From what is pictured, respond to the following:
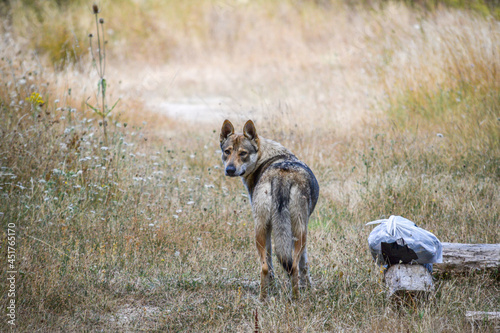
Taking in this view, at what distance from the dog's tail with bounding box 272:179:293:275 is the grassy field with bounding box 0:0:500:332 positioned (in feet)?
1.19

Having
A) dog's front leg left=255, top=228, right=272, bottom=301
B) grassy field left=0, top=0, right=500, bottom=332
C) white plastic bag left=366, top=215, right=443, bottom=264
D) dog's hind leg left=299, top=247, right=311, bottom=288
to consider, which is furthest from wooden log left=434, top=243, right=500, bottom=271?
dog's front leg left=255, top=228, right=272, bottom=301

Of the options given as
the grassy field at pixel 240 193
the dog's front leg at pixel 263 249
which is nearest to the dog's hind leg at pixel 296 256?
the grassy field at pixel 240 193

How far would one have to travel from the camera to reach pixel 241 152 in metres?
3.96

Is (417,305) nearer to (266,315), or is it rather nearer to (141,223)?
(266,315)

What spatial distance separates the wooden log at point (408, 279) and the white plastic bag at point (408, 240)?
0.34 ft

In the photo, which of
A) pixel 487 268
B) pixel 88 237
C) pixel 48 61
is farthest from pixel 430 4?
pixel 88 237

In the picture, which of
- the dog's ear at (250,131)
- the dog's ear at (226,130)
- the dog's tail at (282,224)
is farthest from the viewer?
the dog's ear at (226,130)

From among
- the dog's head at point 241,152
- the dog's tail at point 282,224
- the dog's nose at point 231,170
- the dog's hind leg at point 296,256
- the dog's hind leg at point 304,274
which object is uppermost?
the dog's head at point 241,152

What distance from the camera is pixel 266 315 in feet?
11.0

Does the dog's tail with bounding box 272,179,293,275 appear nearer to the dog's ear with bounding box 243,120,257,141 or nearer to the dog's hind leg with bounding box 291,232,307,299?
the dog's hind leg with bounding box 291,232,307,299

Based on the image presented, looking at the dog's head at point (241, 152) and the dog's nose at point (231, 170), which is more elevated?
the dog's head at point (241, 152)

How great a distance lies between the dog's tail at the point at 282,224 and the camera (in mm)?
3219

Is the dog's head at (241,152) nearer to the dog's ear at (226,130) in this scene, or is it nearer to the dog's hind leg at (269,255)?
the dog's ear at (226,130)

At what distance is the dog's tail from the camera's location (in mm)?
3219
